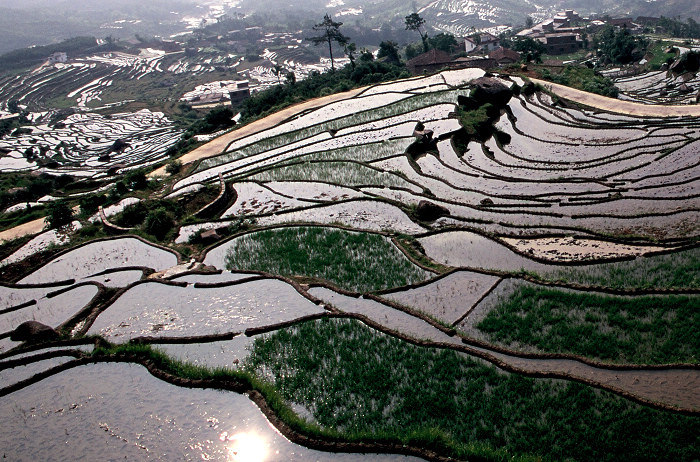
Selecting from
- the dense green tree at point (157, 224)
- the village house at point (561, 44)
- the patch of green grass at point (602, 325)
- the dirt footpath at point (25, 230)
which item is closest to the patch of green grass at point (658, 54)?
the village house at point (561, 44)

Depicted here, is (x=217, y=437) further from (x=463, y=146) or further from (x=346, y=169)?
(x=463, y=146)

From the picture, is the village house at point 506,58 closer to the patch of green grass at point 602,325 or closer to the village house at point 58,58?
the patch of green grass at point 602,325

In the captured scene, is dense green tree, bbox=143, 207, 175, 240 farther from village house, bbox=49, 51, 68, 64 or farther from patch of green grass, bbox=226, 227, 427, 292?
village house, bbox=49, 51, 68, 64

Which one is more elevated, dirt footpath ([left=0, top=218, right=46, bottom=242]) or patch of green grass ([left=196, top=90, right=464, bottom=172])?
patch of green grass ([left=196, top=90, right=464, bottom=172])

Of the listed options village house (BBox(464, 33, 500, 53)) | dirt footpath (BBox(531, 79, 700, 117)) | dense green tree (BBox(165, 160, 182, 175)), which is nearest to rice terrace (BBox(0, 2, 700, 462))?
dense green tree (BBox(165, 160, 182, 175))

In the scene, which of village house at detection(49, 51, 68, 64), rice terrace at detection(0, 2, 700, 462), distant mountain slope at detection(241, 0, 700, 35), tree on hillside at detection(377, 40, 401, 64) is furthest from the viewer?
distant mountain slope at detection(241, 0, 700, 35)

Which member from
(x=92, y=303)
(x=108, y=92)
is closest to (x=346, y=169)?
(x=92, y=303)

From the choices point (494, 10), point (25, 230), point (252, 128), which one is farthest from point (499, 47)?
point (494, 10)
